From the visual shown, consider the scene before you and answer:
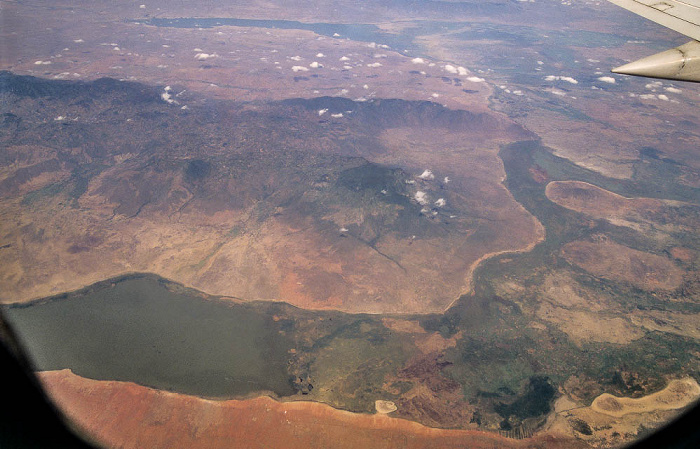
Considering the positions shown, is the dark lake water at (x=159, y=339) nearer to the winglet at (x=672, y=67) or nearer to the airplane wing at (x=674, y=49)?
the winglet at (x=672, y=67)

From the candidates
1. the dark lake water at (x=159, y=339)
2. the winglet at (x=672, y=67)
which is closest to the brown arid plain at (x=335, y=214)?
the dark lake water at (x=159, y=339)

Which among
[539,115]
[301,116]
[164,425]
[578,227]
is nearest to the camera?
[164,425]

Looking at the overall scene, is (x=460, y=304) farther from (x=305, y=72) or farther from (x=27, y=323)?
(x=305, y=72)

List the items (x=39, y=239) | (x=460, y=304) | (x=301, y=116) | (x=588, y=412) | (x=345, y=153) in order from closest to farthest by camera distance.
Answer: (x=588, y=412) → (x=460, y=304) → (x=39, y=239) → (x=345, y=153) → (x=301, y=116)

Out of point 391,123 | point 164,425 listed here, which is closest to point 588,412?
point 164,425

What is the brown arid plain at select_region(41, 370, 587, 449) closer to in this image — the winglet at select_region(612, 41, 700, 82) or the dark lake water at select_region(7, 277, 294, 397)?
the dark lake water at select_region(7, 277, 294, 397)
